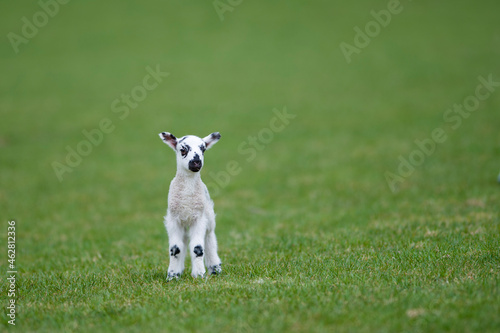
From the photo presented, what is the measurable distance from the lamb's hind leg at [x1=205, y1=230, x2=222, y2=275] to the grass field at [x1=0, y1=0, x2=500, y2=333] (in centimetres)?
31

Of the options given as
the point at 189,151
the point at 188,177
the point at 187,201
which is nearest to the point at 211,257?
the point at 187,201

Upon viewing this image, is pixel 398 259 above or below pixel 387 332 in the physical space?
above

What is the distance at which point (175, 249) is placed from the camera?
8.27m

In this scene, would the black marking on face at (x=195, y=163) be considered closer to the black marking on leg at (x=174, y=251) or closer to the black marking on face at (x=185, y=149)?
the black marking on face at (x=185, y=149)

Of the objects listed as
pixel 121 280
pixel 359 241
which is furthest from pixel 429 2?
pixel 121 280

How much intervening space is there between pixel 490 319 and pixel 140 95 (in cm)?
3044

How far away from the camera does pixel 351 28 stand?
42.2 metres

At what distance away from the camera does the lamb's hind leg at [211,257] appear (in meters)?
8.71

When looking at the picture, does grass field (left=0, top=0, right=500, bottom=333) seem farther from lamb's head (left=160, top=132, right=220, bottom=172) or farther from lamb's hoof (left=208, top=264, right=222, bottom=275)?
lamb's head (left=160, top=132, right=220, bottom=172)

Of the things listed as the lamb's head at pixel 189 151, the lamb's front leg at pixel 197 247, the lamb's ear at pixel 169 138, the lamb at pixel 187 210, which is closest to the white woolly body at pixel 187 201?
the lamb at pixel 187 210

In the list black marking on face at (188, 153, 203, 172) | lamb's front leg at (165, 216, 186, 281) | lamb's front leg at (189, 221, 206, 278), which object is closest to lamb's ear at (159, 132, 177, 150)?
black marking on face at (188, 153, 203, 172)

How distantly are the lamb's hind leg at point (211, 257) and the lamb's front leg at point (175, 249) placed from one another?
0.49 meters

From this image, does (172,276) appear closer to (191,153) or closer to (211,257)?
(211,257)

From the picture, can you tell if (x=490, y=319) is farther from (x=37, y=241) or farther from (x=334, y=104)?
(x=334, y=104)
